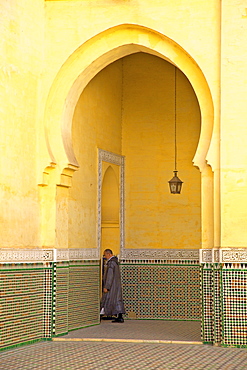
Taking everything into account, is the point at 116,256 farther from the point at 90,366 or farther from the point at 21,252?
the point at 90,366

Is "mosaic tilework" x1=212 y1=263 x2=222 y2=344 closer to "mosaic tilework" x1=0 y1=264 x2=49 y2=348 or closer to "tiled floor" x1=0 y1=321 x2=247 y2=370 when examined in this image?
"tiled floor" x1=0 y1=321 x2=247 y2=370

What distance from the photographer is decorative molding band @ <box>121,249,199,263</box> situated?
10031 mm

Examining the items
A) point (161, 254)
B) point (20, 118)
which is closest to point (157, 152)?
point (161, 254)

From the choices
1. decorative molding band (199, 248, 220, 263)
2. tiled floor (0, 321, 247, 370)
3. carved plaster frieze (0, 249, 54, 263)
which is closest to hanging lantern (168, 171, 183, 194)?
tiled floor (0, 321, 247, 370)

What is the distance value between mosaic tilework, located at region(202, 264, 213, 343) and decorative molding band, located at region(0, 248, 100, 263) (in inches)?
69.6

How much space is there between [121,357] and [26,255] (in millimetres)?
1630

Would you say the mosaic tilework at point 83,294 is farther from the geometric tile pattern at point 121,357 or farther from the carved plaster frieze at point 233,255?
the carved plaster frieze at point 233,255

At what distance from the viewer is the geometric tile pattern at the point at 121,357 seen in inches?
236

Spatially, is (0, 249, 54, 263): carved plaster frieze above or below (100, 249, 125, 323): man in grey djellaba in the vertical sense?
above

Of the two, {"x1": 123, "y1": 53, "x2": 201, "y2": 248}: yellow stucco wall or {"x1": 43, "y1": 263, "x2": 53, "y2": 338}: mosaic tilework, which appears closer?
{"x1": 43, "y1": 263, "x2": 53, "y2": 338}: mosaic tilework

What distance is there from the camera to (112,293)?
9414mm

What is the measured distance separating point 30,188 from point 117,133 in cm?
314

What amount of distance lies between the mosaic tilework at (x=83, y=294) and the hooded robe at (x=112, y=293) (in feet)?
1.48

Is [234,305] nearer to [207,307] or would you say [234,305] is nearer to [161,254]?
[207,307]
